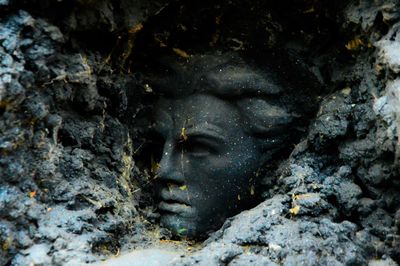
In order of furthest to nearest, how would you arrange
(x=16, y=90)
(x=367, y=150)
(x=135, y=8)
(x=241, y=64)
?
(x=241, y=64), (x=135, y=8), (x=367, y=150), (x=16, y=90)

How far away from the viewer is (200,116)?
2.26 metres

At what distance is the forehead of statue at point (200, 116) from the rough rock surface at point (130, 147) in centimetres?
15

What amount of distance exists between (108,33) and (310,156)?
72 centimetres

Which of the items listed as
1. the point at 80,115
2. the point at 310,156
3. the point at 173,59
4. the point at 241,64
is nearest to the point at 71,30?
the point at 80,115

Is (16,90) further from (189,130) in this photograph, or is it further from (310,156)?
(310,156)

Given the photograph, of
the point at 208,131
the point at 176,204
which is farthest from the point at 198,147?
the point at 176,204

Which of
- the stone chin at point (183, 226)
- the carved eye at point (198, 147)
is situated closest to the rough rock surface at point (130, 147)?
the stone chin at point (183, 226)

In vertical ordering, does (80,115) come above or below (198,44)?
below

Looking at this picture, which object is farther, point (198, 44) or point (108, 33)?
point (198, 44)

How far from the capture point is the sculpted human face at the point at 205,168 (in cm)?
223

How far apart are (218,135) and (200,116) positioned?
87mm

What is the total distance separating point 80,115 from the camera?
2.14 m

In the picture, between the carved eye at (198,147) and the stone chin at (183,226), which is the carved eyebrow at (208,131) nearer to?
the carved eye at (198,147)

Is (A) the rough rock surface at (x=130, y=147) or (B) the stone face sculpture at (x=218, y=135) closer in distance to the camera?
(A) the rough rock surface at (x=130, y=147)
